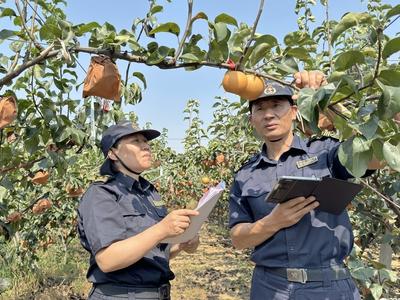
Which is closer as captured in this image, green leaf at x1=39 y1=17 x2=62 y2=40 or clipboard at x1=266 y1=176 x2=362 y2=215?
green leaf at x1=39 y1=17 x2=62 y2=40

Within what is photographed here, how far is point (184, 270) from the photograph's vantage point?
5977mm

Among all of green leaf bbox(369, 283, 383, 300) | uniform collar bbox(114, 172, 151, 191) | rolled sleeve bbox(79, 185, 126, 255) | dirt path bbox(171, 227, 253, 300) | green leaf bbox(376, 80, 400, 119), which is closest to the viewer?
green leaf bbox(376, 80, 400, 119)

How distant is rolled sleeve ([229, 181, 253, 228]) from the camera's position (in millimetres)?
1741

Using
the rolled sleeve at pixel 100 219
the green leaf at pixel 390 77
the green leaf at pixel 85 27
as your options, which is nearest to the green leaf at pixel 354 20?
the green leaf at pixel 390 77

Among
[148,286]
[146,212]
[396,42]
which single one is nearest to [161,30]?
[396,42]

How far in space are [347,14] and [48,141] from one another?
142cm

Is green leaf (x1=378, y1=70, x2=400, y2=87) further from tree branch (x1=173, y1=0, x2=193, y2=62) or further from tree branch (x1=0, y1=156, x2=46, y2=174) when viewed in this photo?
tree branch (x1=0, y1=156, x2=46, y2=174)

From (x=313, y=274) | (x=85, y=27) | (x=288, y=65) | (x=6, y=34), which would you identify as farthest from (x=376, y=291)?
(x=6, y=34)

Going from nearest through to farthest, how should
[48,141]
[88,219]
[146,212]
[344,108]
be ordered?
[344,108], [88,219], [146,212], [48,141]

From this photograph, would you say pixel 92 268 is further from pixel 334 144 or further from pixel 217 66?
pixel 334 144

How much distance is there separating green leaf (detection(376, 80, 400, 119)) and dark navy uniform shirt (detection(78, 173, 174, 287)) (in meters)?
0.95

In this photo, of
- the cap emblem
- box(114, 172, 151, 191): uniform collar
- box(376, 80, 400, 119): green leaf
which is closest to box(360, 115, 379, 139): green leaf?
box(376, 80, 400, 119): green leaf

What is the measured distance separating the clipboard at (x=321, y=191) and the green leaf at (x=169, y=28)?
1.77 feet

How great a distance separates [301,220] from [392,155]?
0.68 meters
